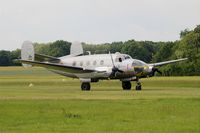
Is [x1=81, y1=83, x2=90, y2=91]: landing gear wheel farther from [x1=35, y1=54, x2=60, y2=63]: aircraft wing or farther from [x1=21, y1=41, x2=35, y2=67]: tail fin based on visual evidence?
[x1=35, y1=54, x2=60, y2=63]: aircraft wing

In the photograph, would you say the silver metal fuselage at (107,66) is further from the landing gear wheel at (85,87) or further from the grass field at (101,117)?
the grass field at (101,117)

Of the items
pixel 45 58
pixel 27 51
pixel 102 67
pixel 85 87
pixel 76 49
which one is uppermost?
pixel 76 49

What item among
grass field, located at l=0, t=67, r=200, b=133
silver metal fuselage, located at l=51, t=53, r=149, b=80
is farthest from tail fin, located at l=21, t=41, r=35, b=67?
grass field, located at l=0, t=67, r=200, b=133

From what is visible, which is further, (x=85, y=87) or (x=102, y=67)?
(x=102, y=67)

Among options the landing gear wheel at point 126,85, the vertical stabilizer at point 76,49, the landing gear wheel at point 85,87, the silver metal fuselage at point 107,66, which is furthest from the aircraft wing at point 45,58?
the landing gear wheel at point 126,85

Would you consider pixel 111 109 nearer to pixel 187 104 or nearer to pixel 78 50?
pixel 187 104

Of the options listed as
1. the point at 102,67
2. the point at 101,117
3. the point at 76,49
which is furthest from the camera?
the point at 76,49

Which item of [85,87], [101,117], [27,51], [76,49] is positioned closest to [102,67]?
[85,87]

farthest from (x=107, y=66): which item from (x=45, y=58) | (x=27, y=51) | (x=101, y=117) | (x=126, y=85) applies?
(x=101, y=117)

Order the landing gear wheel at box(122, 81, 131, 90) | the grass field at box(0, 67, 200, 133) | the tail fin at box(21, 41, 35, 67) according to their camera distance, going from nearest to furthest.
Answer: the grass field at box(0, 67, 200, 133) < the landing gear wheel at box(122, 81, 131, 90) < the tail fin at box(21, 41, 35, 67)

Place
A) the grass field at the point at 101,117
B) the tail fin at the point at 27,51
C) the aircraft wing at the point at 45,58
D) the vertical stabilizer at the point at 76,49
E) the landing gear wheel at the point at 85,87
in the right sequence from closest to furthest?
1. the grass field at the point at 101,117
2. the landing gear wheel at the point at 85,87
3. the tail fin at the point at 27,51
4. the aircraft wing at the point at 45,58
5. the vertical stabilizer at the point at 76,49

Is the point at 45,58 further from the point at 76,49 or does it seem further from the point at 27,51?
the point at 76,49

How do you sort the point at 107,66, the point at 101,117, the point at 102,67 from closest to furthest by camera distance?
the point at 101,117
the point at 107,66
the point at 102,67

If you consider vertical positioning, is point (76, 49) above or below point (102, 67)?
above
